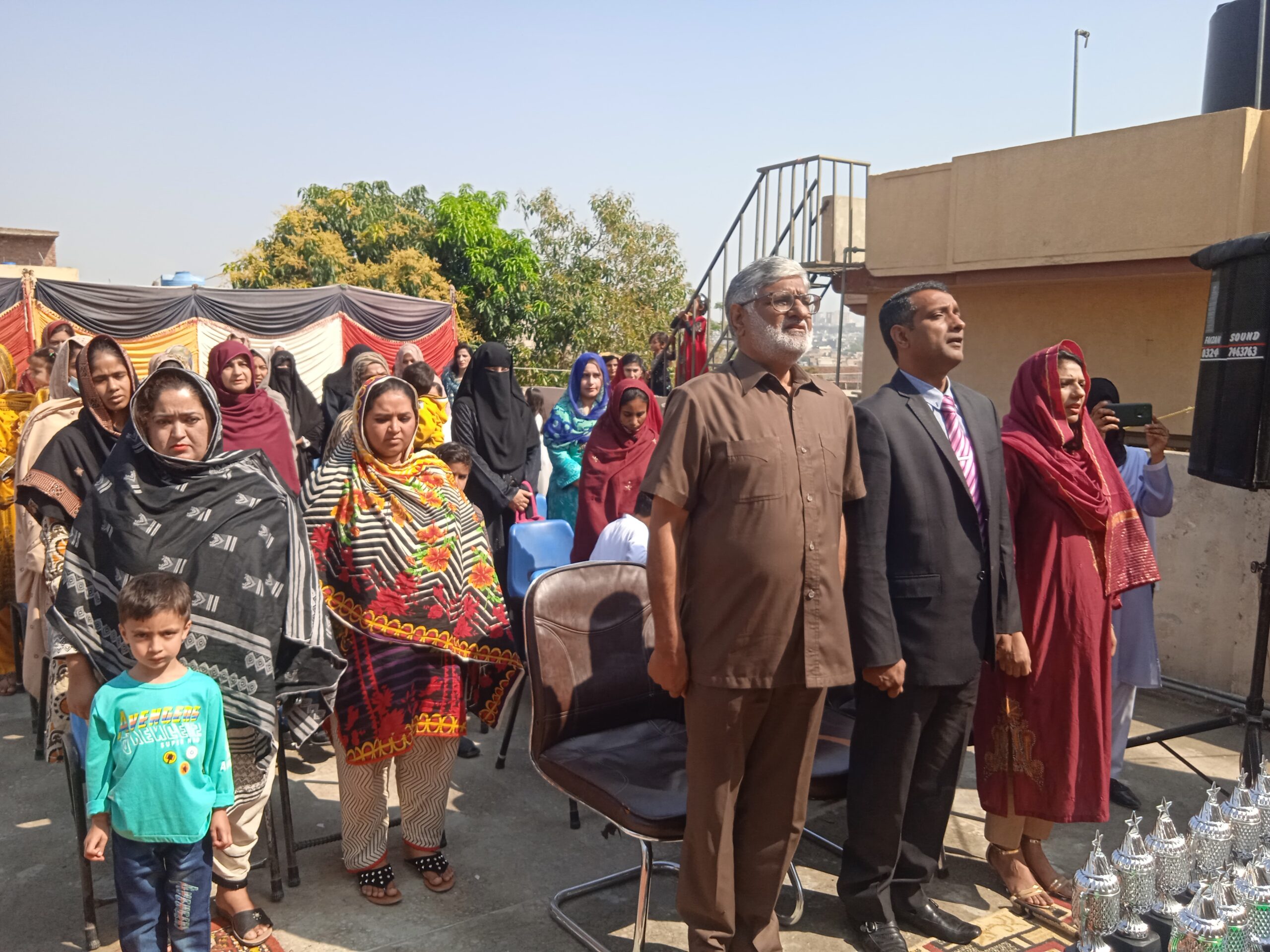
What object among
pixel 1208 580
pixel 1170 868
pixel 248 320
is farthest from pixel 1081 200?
pixel 248 320

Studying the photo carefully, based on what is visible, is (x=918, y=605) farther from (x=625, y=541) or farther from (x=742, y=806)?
(x=625, y=541)

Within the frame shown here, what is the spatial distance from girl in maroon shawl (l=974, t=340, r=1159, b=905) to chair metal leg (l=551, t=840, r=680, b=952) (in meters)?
1.11

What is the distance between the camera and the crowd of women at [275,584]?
2.71 metres

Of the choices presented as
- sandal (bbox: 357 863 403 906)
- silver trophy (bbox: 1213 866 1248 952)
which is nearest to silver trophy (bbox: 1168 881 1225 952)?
silver trophy (bbox: 1213 866 1248 952)

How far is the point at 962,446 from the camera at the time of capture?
3.04 meters

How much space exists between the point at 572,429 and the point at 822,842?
3.10 metres

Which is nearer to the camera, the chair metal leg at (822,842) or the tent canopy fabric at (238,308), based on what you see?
the chair metal leg at (822,842)

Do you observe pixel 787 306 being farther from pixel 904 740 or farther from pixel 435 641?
pixel 435 641

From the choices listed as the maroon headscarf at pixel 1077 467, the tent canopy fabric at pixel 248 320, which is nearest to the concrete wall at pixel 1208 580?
the maroon headscarf at pixel 1077 467

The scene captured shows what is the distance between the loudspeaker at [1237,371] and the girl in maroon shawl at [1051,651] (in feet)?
2.89

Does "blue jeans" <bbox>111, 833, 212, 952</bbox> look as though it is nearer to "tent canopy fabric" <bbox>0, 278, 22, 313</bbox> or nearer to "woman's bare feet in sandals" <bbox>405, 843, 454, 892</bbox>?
"woman's bare feet in sandals" <bbox>405, 843, 454, 892</bbox>

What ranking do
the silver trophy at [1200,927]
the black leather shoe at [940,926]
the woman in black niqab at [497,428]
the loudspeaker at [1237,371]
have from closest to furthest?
the silver trophy at [1200,927] → the black leather shoe at [940,926] → the loudspeaker at [1237,371] → the woman in black niqab at [497,428]

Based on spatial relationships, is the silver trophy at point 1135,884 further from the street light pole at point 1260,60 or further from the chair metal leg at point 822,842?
the street light pole at point 1260,60

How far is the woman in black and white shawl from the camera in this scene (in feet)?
8.82
